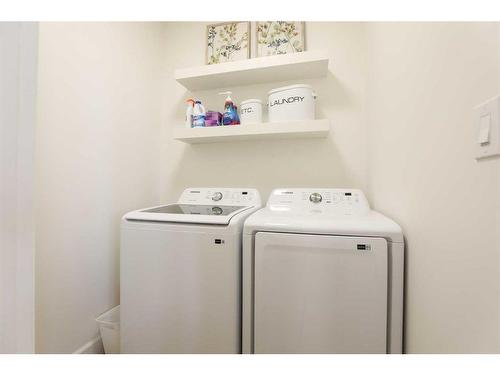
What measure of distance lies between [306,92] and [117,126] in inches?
51.7

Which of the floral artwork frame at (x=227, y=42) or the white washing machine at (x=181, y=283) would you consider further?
the floral artwork frame at (x=227, y=42)

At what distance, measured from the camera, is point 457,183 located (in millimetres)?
635

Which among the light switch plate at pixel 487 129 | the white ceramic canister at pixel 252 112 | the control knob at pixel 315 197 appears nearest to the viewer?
the light switch plate at pixel 487 129

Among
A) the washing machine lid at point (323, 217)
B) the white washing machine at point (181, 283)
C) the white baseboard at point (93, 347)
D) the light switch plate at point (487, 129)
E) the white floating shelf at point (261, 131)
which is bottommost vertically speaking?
the white baseboard at point (93, 347)

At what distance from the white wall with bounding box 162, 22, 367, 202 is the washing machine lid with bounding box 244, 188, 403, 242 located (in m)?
0.27

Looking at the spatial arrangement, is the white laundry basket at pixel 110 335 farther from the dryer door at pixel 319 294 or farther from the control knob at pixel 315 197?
the control knob at pixel 315 197

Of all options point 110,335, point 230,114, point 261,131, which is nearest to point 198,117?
point 230,114

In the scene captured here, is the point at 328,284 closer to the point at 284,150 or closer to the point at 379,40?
the point at 284,150

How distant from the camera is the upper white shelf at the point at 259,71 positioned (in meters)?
1.59

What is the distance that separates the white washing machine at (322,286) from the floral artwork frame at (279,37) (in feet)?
4.57

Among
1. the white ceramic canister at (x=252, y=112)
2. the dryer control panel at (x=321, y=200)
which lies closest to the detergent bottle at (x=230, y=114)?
the white ceramic canister at (x=252, y=112)

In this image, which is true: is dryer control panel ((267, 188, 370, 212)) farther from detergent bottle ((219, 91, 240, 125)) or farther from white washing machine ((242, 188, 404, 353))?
detergent bottle ((219, 91, 240, 125))

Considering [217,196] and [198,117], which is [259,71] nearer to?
[198,117]

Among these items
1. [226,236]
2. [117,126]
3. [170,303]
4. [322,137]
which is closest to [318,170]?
[322,137]
